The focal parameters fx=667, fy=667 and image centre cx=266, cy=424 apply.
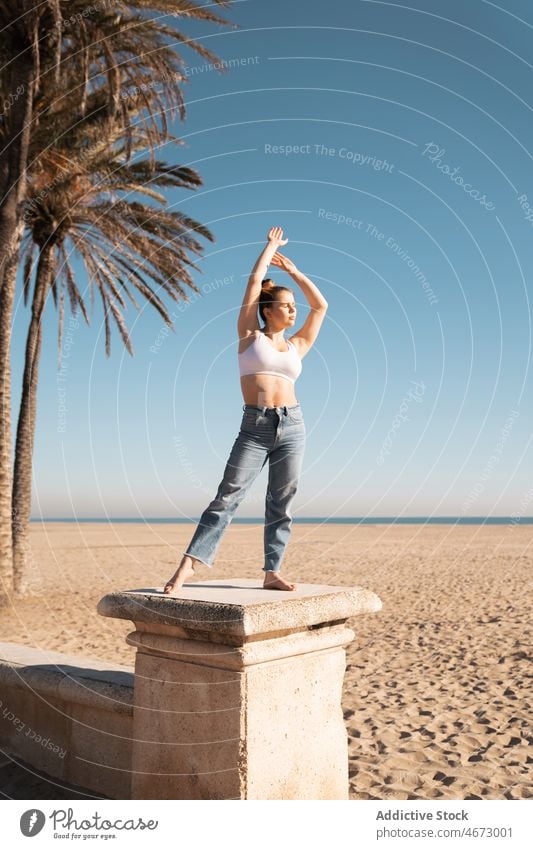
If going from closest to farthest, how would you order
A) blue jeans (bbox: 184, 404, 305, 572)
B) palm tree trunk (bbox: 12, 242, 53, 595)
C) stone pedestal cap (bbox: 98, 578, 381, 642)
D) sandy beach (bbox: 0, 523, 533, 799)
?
stone pedestal cap (bbox: 98, 578, 381, 642) < blue jeans (bbox: 184, 404, 305, 572) < sandy beach (bbox: 0, 523, 533, 799) < palm tree trunk (bbox: 12, 242, 53, 595)

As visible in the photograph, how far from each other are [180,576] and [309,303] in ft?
5.15

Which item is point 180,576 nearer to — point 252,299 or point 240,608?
point 240,608

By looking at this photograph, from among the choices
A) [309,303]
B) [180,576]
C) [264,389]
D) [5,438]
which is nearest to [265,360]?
[264,389]

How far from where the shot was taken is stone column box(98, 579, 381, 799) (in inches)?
106

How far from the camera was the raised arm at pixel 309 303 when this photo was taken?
3.54m

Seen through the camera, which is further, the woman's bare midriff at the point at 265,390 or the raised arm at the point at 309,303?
the raised arm at the point at 309,303

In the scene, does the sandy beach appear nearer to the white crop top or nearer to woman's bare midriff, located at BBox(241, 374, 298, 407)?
woman's bare midriff, located at BBox(241, 374, 298, 407)

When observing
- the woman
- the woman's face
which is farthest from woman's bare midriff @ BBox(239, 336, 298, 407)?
the woman's face

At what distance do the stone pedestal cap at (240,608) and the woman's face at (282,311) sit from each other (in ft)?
4.35

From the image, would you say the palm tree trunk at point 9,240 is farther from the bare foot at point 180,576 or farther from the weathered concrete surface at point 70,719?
the bare foot at point 180,576

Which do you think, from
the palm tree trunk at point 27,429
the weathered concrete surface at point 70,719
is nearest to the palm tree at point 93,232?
the palm tree trunk at point 27,429

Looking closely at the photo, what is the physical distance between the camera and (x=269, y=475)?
3.41 metres

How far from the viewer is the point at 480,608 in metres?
11.7

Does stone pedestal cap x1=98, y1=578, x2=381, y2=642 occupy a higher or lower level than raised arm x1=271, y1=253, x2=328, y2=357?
lower
